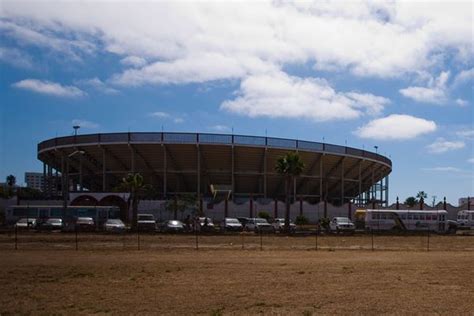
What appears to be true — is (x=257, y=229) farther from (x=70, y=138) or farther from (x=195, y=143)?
(x=70, y=138)

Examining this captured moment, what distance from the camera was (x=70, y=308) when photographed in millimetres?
14047

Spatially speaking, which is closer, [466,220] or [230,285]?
[230,285]

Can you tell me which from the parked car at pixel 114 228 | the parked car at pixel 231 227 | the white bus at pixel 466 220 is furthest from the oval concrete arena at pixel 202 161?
the parked car at pixel 114 228

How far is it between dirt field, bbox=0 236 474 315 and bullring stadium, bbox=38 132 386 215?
208ft

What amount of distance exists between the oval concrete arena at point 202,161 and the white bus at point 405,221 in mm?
30470

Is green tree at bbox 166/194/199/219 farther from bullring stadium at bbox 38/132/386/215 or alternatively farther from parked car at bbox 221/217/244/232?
parked car at bbox 221/217/244/232

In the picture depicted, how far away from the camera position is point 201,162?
97000 millimetres

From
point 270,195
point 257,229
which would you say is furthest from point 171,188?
point 257,229

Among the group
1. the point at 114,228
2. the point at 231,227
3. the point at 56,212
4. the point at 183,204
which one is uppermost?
the point at 183,204

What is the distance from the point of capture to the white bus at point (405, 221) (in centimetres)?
6500

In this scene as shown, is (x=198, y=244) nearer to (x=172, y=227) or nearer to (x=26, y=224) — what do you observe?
(x=172, y=227)

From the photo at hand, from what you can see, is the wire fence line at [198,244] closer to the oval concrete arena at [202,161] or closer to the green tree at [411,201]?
the oval concrete arena at [202,161]

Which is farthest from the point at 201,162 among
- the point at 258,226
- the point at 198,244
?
the point at 198,244

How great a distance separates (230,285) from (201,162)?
79.1m
